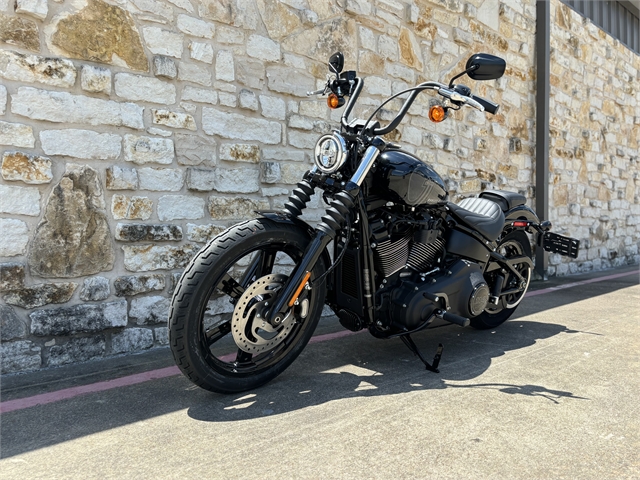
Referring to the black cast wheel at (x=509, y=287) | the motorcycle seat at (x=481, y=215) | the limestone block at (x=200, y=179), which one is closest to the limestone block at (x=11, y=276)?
the limestone block at (x=200, y=179)

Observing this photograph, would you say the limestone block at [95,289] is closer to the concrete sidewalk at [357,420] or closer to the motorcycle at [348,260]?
the concrete sidewalk at [357,420]

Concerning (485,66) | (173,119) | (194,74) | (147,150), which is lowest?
(147,150)

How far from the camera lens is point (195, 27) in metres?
→ 3.57

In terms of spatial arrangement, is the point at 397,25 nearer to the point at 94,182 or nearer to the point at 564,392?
the point at 94,182

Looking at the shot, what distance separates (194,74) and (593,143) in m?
7.20

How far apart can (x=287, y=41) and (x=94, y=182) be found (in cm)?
193

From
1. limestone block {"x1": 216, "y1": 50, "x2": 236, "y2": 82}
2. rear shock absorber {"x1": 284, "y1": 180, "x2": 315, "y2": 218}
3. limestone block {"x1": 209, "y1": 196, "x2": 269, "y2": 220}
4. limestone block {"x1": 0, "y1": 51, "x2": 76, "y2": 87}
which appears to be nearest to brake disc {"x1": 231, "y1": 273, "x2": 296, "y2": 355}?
rear shock absorber {"x1": 284, "y1": 180, "x2": 315, "y2": 218}

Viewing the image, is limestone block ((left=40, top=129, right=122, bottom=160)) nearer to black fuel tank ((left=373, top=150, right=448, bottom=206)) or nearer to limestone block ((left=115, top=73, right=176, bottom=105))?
limestone block ((left=115, top=73, right=176, bottom=105))

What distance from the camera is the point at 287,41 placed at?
4098 millimetres

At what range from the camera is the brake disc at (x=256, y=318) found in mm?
2400

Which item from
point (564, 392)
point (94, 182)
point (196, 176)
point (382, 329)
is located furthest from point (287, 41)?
point (564, 392)

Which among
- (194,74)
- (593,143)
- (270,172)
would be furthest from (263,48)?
(593,143)

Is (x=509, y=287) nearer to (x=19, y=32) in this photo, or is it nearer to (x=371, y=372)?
(x=371, y=372)

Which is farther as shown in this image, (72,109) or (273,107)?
(273,107)
